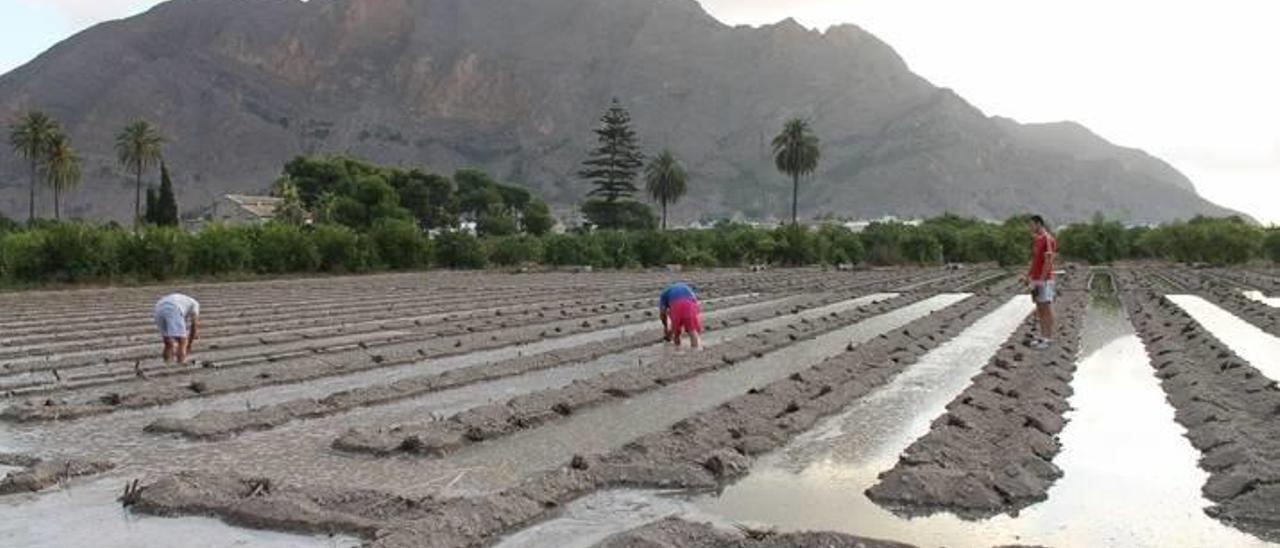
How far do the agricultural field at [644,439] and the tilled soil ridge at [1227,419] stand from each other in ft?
0.11

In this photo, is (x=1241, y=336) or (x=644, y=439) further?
(x=1241, y=336)

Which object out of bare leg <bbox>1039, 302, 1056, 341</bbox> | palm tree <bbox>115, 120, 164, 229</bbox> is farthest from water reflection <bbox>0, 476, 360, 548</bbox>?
palm tree <bbox>115, 120, 164, 229</bbox>

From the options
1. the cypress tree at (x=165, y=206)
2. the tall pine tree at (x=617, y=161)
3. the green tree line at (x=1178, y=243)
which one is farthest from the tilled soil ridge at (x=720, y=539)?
the tall pine tree at (x=617, y=161)

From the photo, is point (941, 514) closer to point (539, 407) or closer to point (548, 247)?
point (539, 407)

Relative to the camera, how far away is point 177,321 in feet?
44.1

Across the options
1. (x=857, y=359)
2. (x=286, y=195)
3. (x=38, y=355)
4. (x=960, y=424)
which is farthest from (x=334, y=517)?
(x=286, y=195)

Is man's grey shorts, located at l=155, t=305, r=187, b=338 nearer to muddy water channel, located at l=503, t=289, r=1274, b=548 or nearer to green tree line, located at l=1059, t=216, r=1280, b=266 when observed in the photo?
muddy water channel, located at l=503, t=289, r=1274, b=548

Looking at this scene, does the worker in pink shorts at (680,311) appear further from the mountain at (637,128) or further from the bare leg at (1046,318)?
the mountain at (637,128)

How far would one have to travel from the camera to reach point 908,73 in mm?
194375

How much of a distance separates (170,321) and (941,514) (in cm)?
1006

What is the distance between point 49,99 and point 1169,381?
7397 inches

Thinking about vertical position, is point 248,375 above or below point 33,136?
below

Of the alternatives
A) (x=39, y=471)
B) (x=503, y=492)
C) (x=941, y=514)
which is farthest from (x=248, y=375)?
(x=941, y=514)

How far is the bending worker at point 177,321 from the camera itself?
13.3 m
